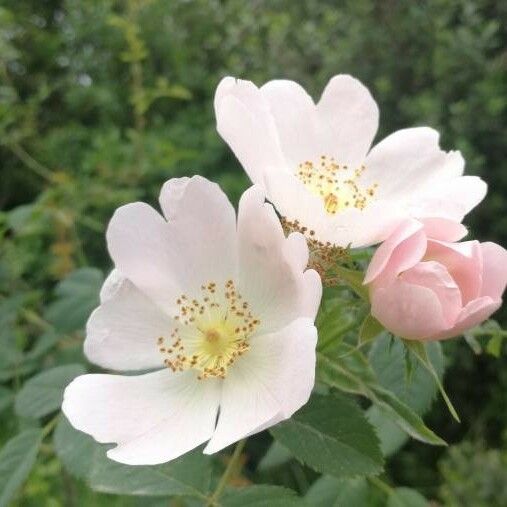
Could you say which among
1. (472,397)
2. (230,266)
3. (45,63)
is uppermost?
(230,266)

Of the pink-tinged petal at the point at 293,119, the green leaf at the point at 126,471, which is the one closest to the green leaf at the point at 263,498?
the green leaf at the point at 126,471

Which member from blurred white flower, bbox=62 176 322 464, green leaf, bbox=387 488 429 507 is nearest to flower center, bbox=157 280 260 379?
blurred white flower, bbox=62 176 322 464

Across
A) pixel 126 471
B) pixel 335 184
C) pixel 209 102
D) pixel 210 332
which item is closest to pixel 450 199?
pixel 335 184

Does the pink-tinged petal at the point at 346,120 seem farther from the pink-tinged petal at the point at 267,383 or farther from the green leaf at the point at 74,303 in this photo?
the green leaf at the point at 74,303

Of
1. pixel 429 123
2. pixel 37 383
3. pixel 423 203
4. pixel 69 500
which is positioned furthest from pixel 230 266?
pixel 429 123

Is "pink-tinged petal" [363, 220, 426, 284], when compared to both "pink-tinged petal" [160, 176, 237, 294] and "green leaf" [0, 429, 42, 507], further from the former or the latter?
"green leaf" [0, 429, 42, 507]

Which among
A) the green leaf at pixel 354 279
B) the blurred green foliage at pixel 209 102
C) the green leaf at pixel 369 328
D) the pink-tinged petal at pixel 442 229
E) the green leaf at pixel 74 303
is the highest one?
the pink-tinged petal at pixel 442 229

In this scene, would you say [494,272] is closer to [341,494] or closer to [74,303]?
[341,494]

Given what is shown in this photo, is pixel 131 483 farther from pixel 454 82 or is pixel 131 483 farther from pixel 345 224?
pixel 454 82
